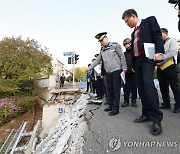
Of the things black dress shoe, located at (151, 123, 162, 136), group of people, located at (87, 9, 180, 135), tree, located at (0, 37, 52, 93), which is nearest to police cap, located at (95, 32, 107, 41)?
group of people, located at (87, 9, 180, 135)

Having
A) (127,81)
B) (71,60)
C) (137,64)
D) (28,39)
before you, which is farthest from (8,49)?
(137,64)

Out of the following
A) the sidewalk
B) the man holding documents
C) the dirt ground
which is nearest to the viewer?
the sidewalk

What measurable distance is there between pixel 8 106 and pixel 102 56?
17.2m

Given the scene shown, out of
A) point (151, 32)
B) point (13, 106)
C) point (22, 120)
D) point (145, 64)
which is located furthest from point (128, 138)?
point (13, 106)

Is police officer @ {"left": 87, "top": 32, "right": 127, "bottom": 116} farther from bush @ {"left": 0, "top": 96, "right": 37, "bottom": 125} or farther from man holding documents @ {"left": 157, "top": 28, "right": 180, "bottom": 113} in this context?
bush @ {"left": 0, "top": 96, "right": 37, "bottom": 125}

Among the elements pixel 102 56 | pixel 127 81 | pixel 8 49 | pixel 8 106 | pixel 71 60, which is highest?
pixel 8 49

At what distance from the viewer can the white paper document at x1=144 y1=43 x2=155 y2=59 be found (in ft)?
11.3

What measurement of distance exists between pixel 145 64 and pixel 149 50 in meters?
0.23

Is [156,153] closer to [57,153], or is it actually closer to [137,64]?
[57,153]

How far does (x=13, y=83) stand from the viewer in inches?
869

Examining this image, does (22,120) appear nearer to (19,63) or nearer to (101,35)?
(19,63)

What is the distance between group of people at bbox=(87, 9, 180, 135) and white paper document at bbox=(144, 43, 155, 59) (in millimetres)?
71

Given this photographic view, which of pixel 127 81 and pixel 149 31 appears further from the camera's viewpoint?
pixel 127 81

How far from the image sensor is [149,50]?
11.3 ft
